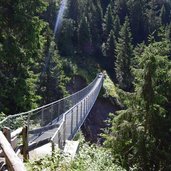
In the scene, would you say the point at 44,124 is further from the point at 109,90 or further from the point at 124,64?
the point at 124,64

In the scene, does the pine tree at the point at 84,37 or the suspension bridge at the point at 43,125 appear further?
the pine tree at the point at 84,37

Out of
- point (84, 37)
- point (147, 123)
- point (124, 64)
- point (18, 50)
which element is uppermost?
point (84, 37)

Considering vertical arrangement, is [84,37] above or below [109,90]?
above

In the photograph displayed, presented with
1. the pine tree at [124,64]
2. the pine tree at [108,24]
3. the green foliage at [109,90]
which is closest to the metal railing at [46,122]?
the green foliage at [109,90]

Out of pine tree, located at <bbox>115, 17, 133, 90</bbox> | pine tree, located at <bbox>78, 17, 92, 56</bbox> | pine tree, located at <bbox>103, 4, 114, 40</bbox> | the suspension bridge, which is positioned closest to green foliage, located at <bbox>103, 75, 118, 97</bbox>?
pine tree, located at <bbox>115, 17, 133, 90</bbox>

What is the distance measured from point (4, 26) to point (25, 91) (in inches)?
133

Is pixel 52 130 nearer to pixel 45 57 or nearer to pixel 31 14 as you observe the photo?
pixel 31 14

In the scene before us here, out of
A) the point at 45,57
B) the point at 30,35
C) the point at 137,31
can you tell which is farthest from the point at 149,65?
the point at 137,31

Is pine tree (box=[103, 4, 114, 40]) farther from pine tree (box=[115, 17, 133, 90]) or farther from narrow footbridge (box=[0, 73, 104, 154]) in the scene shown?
narrow footbridge (box=[0, 73, 104, 154])

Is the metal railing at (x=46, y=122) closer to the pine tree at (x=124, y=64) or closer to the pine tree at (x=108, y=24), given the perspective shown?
the pine tree at (x=124, y=64)

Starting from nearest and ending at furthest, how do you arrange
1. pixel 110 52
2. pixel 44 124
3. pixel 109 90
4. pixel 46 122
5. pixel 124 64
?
1. pixel 44 124
2. pixel 46 122
3. pixel 109 90
4. pixel 124 64
5. pixel 110 52

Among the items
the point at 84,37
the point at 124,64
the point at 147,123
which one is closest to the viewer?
the point at 147,123

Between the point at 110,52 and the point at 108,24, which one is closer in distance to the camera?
the point at 110,52

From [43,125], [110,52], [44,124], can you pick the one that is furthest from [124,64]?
[43,125]
